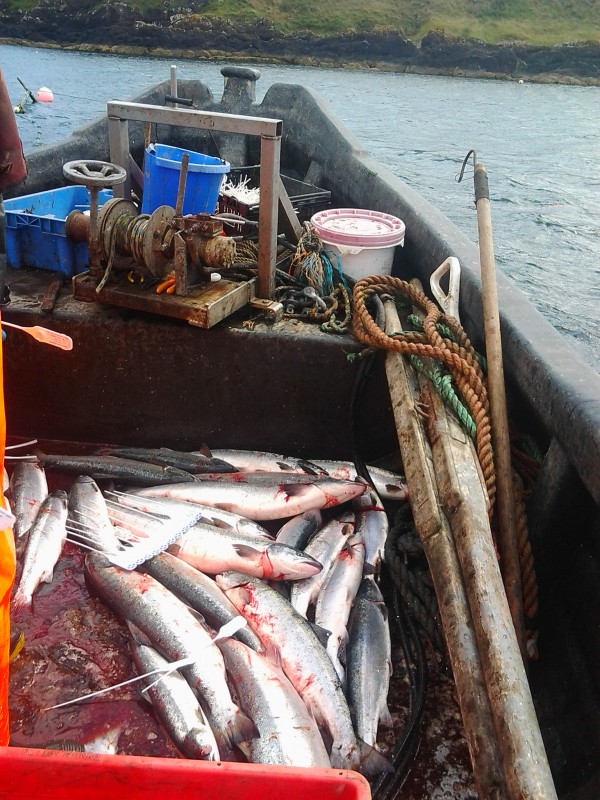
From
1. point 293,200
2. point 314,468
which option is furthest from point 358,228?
point 314,468

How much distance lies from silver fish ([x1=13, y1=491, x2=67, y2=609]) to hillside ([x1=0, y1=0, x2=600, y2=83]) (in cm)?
7677

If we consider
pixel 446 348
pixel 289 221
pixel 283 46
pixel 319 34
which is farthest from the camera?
pixel 319 34

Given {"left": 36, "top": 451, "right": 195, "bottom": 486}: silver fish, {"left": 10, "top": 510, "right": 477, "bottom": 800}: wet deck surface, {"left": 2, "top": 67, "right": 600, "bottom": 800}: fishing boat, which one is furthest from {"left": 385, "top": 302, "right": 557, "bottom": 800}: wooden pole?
{"left": 36, "top": 451, "right": 195, "bottom": 486}: silver fish

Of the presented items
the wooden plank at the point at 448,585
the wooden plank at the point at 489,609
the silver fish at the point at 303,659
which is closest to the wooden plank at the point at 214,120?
the wooden plank at the point at 448,585

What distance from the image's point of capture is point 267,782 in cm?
151

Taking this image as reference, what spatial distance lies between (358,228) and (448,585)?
3563 mm

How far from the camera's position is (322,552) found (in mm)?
3891

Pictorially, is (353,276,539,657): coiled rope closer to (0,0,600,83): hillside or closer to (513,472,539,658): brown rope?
(513,472,539,658): brown rope

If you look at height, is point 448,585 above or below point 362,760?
above

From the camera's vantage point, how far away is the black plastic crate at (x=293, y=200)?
21.1ft

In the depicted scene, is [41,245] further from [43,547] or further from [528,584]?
[528,584]

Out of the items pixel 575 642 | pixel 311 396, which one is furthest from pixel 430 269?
pixel 575 642

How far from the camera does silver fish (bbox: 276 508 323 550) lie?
4016 mm

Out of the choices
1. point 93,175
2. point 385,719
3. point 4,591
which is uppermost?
point 93,175
